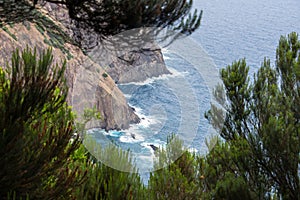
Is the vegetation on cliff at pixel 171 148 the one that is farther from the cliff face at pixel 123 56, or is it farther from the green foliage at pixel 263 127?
the cliff face at pixel 123 56

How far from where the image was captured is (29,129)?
1.66 meters

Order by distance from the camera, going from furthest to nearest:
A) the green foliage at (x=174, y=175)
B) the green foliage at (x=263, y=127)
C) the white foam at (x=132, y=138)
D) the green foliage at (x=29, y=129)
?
the white foam at (x=132, y=138) → the green foliage at (x=174, y=175) → the green foliage at (x=263, y=127) → the green foliage at (x=29, y=129)

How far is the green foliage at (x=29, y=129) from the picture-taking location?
1544 mm

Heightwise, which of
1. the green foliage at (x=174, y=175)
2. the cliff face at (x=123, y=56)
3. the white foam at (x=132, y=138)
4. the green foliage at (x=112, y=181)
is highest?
the cliff face at (x=123, y=56)

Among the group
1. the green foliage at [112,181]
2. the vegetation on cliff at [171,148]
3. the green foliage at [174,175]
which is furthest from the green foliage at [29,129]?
the green foliage at [174,175]

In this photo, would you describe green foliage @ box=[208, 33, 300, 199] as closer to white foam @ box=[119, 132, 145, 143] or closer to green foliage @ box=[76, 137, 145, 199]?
white foam @ box=[119, 132, 145, 143]

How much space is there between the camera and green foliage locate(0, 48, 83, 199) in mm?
1544

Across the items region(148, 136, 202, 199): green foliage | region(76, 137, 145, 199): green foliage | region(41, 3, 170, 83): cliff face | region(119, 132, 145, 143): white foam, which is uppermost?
region(41, 3, 170, 83): cliff face

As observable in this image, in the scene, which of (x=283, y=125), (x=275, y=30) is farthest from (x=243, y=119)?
(x=275, y=30)

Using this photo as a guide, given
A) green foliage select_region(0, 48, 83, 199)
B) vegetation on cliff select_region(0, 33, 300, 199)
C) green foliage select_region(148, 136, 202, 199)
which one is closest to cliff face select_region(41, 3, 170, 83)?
vegetation on cliff select_region(0, 33, 300, 199)

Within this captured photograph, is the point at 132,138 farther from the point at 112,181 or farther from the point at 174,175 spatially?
the point at 112,181

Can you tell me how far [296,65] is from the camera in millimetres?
2969

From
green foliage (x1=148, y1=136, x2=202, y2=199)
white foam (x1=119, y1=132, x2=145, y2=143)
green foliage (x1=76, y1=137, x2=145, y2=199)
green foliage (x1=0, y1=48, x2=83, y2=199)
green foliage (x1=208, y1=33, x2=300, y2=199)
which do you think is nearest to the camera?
green foliage (x1=0, y1=48, x2=83, y2=199)

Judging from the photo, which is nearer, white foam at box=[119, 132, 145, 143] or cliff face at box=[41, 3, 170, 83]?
cliff face at box=[41, 3, 170, 83]
